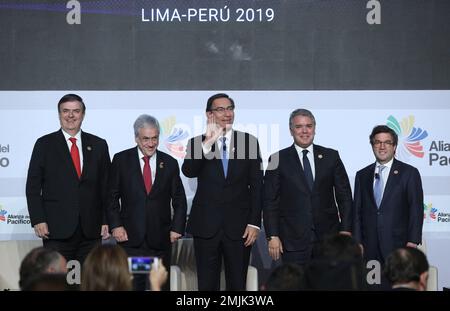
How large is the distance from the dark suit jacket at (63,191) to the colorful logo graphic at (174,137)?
0.94m

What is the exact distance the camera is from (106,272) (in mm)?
3529

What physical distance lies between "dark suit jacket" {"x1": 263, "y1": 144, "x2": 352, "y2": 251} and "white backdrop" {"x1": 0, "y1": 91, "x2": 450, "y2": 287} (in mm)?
909

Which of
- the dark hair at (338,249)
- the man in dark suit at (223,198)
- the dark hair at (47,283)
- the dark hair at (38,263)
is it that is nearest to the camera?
the dark hair at (47,283)

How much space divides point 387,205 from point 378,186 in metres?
0.17

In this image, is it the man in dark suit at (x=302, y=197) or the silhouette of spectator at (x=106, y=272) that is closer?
the silhouette of spectator at (x=106, y=272)

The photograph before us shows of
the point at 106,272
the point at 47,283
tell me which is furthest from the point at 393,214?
the point at 47,283

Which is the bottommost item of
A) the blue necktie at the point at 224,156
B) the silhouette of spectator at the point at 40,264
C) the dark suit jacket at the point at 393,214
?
the silhouette of spectator at the point at 40,264

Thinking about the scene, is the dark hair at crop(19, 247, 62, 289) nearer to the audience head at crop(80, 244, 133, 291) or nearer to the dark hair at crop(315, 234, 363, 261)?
the audience head at crop(80, 244, 133, 291)

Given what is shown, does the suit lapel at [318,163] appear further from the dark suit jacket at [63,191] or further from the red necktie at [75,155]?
the red necktie at [75,155]

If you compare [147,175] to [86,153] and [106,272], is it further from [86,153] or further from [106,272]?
[106,272]

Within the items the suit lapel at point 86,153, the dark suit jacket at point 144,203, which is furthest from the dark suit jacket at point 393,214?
the suit lapel at point 86,153

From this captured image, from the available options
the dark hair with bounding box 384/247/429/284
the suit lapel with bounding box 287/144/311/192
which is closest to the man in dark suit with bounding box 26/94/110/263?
the suit lapel with bounding box 287/144/311/192

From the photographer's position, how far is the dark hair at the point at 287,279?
353cm
